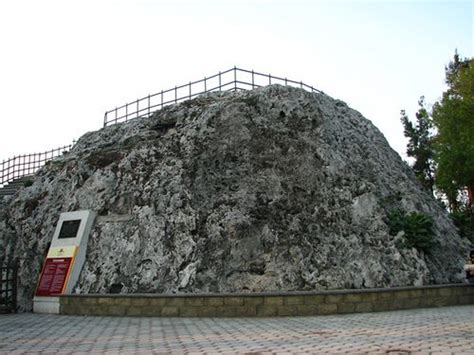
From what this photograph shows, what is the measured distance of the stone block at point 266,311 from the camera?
505 inches

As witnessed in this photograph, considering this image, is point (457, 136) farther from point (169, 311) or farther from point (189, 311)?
point (169, 311)

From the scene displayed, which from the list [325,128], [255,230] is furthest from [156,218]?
[325,128]

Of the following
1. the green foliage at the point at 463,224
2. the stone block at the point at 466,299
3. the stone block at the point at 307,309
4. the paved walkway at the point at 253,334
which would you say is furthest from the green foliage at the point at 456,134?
the stone block at the point at 307,309

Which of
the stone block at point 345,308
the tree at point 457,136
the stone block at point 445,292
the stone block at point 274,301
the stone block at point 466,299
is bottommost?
the stone block at point 466,299

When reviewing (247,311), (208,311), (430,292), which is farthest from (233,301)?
(430,292)

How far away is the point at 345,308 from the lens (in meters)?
13.0

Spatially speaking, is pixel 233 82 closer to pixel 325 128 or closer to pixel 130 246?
pixel 325 128

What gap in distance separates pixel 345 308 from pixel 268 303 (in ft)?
7.02

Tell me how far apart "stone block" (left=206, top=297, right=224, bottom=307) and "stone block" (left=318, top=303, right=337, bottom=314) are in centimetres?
269

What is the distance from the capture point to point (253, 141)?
18.5 meters

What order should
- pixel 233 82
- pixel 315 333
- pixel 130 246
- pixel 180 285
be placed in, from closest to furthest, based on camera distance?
1. pixel 315 333
2. pixel 180 285
3. pixel 130 246
4. pixel 233 82

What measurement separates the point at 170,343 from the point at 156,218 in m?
9.13

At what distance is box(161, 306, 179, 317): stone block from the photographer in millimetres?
13402

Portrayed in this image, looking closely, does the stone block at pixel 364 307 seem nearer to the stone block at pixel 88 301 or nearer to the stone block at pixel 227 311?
the stone block at pixel 227 311
